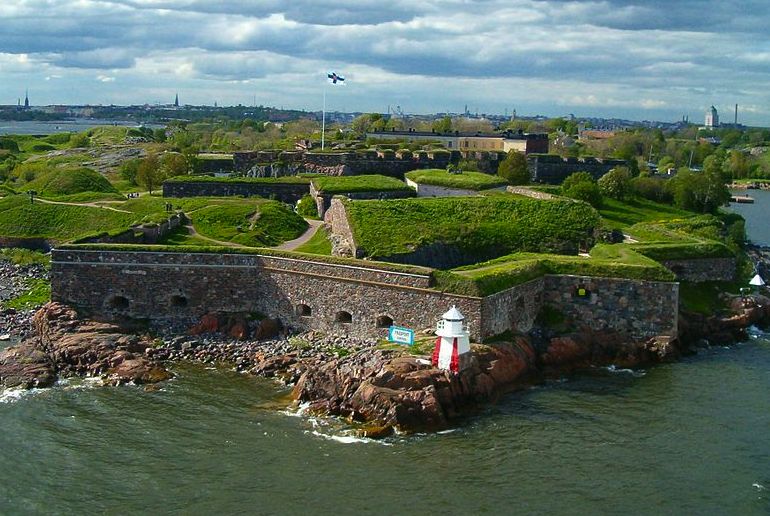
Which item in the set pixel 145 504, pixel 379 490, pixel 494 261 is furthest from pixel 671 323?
pixel 145 504

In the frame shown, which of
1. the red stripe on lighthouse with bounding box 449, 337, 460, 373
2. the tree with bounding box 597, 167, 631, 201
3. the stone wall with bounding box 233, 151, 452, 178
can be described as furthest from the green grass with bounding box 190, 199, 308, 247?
the tree with bounding box 597, 167, 631, 201

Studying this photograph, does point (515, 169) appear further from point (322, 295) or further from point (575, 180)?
point (322, 295)

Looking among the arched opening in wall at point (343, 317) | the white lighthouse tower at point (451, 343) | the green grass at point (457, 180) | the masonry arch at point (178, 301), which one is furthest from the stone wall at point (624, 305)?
the green grass at point (457, 180)

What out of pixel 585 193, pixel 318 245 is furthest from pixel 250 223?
pixel 585 193

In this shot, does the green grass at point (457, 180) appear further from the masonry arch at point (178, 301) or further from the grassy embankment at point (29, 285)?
the grassy embankment at point (29, 285)

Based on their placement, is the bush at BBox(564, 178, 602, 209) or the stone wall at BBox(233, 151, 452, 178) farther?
the stone wall at BBox(233, 151, 452, 178)

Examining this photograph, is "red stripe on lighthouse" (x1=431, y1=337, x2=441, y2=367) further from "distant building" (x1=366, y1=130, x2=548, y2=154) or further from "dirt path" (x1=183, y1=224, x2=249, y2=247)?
"distant building" (x1=366, y1=130, x2=548, y2=154)
